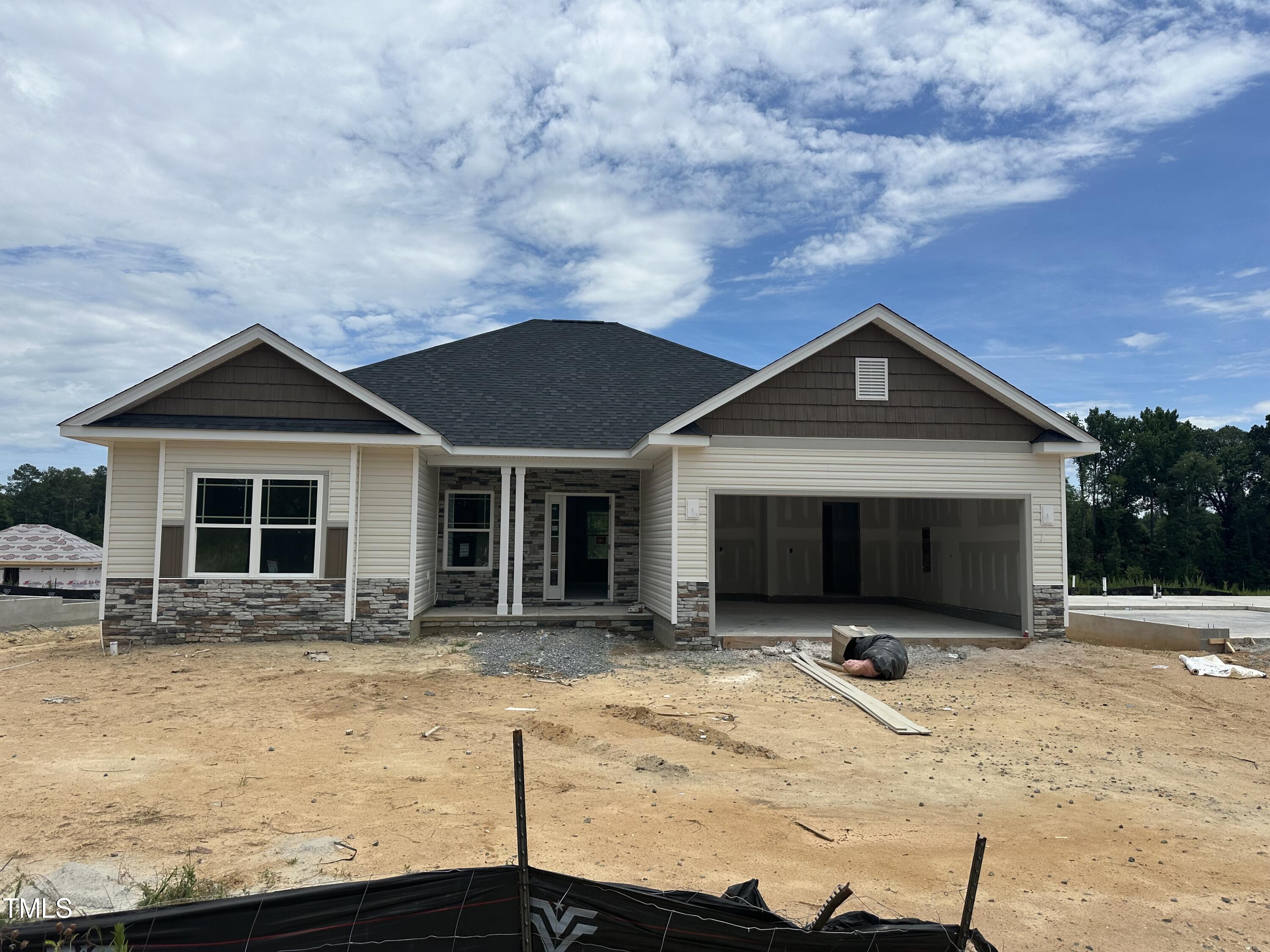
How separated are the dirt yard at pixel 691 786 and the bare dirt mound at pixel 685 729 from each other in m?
0.04

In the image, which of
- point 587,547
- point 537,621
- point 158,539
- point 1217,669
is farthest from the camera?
point 587,547

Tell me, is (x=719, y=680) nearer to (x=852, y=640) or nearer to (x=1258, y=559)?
(x=852, y=640)

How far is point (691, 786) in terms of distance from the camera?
260 inches

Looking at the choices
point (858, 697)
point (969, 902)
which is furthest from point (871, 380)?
point (969, 902)

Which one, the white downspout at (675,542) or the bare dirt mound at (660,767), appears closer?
the bare dirt mound at (660,767)

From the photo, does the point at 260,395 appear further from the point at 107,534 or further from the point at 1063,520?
the point at 1063,520

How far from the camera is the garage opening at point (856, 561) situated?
1593cm

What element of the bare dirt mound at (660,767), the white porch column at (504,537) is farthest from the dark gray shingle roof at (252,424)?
the bare dirt mound at (660,767)

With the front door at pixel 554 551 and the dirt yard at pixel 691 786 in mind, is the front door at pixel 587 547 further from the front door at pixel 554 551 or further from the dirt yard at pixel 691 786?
the dirt yard at pixel 691 786

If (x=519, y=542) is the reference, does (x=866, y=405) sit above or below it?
above

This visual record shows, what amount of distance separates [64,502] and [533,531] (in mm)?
59087

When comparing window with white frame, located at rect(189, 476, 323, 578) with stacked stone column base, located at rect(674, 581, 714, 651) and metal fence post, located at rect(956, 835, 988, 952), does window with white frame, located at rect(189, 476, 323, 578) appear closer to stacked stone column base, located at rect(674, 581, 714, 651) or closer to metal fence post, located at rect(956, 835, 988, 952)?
stacked stone column base, located at rect(674, 581, 714, 651)

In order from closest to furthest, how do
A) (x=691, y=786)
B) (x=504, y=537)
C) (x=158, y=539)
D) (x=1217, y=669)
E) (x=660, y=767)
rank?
(x=691, y=786) < (x=660, y=767) < (x=1217, y=669) < (x=158, y=539) < (x=504, y=537)

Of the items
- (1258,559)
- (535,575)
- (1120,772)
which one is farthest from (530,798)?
(1258,559)
